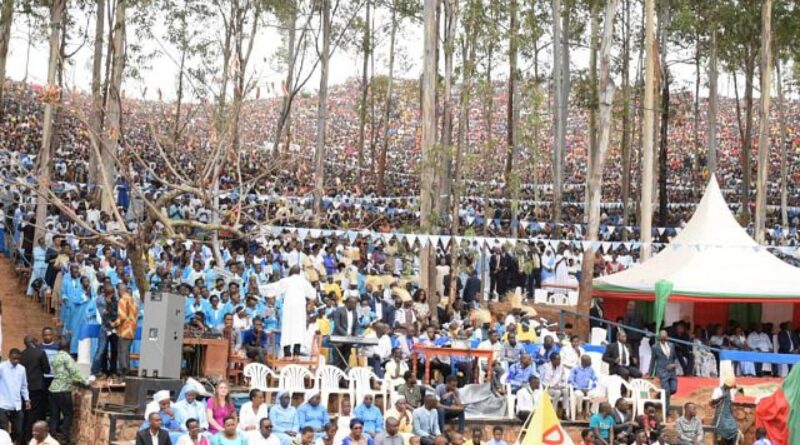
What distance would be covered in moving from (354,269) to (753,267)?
7118mm

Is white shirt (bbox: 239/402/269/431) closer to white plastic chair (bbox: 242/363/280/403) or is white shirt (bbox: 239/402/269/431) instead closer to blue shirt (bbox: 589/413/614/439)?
white plastic chair (bbox: 242/363/280/403)

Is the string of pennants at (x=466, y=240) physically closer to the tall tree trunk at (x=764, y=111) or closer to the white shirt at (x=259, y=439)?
the tall tree trunk at (x=764, y=111)

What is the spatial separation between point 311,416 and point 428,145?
13.4 m

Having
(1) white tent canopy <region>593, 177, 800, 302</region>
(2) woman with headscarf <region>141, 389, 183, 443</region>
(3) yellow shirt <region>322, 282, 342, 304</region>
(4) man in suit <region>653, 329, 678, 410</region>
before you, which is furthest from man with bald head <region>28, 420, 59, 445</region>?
(1) white tent canopy <region>593, 177, 800, 302</region>

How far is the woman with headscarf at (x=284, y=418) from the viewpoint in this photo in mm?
16359

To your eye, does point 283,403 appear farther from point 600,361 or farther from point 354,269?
point 354,269

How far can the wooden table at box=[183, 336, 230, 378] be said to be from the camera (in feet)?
60.4

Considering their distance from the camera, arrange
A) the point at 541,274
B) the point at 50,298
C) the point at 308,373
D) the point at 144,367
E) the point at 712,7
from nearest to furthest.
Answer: the point at 144,367 < the point at 308,373 < the point at 50,298 < the point at 541,274 < the point at 712,7

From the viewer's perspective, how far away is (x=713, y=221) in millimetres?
26359

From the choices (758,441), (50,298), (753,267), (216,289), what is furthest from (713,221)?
(50,298)

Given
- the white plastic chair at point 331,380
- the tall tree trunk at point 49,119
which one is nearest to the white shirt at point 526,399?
the white plastic chair at point 331,380

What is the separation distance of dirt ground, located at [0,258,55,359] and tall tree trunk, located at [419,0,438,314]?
760cm

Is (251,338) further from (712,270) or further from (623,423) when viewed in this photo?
(712,270)

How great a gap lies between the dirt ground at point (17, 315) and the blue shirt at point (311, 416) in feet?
22.2
